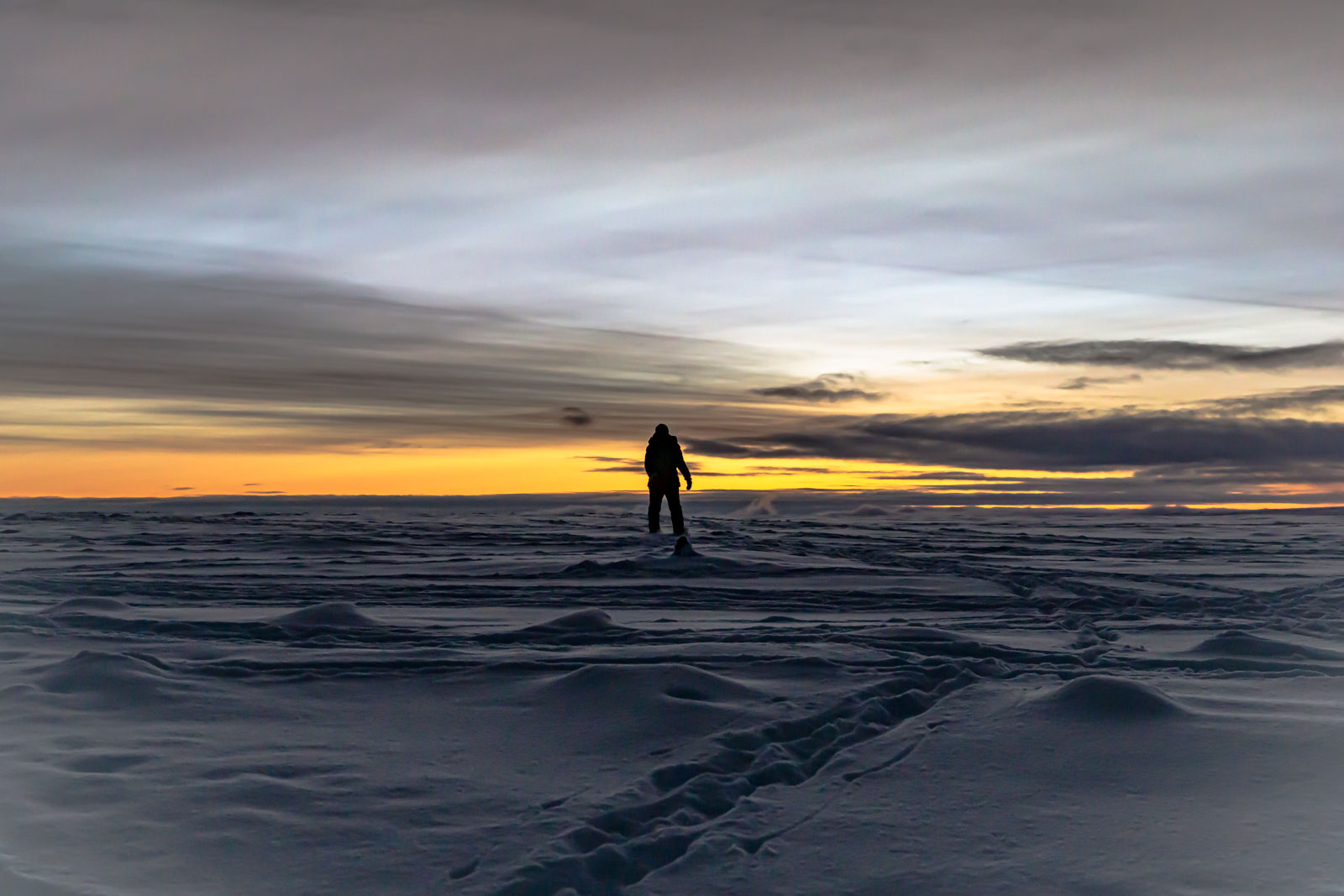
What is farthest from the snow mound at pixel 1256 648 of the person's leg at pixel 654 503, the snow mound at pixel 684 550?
the person's leg at pixel 654 503

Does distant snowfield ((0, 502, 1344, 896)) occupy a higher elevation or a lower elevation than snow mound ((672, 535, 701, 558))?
lower

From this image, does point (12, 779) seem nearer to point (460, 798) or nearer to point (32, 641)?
point (460, 798)

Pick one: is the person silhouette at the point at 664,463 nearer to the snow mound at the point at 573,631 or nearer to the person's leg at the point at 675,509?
the person's leg at the point at 675,509

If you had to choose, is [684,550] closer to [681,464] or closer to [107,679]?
[681,464]

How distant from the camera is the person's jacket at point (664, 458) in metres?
16.4

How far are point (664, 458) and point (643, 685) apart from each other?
11.5m

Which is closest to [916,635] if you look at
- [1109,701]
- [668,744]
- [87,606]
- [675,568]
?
[1109,701]

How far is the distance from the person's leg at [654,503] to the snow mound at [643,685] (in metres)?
11.3

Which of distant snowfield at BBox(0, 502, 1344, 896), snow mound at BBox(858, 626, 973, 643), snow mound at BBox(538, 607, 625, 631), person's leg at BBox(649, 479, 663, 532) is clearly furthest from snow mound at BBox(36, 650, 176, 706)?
person's leg at BBox(649, 479, 663, 532)

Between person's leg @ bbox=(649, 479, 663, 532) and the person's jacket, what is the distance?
249 millimetres

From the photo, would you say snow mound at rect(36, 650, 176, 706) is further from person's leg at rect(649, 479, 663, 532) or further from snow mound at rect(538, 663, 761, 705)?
person's leg at rect(649, 479, 663, 532)

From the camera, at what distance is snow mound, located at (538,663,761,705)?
4.91 meters

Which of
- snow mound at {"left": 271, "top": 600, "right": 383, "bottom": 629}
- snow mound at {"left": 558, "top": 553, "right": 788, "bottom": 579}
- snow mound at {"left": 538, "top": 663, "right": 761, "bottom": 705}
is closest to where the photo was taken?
snow mound at {"left": 538, "top": 663, "right": 761, "bottom": 705}

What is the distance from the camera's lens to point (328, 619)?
762cm
